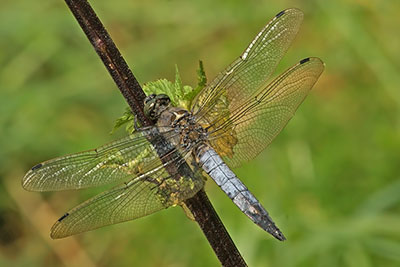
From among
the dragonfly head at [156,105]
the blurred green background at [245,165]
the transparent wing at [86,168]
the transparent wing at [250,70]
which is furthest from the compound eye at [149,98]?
the blurred green background at [245,165]

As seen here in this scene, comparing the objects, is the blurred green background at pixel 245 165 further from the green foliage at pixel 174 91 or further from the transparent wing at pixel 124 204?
the green foliage at pixel 174 91

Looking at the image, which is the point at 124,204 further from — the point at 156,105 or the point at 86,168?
the point at 156,105

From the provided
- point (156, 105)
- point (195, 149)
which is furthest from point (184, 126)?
point (156, 105)

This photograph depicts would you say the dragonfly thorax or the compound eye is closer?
the compound eye

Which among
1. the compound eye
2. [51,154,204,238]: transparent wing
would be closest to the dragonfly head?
the compound eye

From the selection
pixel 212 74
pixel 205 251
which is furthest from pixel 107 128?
pixel 205 251

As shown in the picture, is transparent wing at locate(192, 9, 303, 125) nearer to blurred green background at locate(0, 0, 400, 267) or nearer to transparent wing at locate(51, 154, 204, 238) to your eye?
transparent wing at locate(51, 154, 204, 238)

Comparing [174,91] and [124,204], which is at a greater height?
[174,91]
